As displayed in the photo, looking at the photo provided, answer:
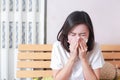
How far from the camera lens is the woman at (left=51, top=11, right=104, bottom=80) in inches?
52.4

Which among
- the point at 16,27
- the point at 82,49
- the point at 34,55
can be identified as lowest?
the point at 34,55

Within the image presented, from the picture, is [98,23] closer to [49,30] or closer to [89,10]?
[89,10]

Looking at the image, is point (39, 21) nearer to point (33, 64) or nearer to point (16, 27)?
point (16, 27)

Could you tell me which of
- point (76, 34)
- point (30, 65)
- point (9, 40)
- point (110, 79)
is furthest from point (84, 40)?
point (9, 40)

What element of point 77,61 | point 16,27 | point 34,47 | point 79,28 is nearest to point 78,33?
point 79,28

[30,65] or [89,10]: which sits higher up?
[89,10]

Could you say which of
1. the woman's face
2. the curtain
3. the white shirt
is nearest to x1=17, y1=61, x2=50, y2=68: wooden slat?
the curtain

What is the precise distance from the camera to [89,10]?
6.52 feet

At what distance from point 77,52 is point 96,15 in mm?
720

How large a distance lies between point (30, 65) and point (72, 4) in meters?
A: 0.60

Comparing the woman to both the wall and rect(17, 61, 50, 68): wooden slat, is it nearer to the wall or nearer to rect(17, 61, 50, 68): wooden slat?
rect(17, 61, 50, 68): wooden slat

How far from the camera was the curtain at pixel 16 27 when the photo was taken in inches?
75.5

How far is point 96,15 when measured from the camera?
78.5 inches

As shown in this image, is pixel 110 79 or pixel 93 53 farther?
pixel 110 79
